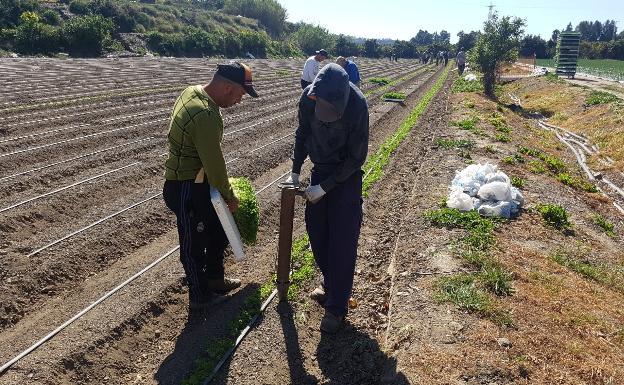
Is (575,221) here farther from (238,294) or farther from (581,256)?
(238,294)

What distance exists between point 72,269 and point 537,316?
4455mm

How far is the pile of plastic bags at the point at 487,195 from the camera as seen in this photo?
6194 mm

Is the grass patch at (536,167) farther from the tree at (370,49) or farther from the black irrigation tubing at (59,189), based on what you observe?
the tree at (370,49)

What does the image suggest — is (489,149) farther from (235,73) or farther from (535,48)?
(535,48)

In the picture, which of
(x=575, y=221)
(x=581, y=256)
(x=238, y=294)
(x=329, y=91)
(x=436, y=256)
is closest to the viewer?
(x=329, y=91)

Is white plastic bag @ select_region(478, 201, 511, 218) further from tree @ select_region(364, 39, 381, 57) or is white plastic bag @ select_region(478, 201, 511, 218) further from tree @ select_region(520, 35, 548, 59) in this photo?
tree @ select_region(364, 39, 381, 57)

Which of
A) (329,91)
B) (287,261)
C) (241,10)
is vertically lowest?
(287,261)

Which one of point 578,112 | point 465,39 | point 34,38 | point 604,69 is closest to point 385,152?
point 578,112

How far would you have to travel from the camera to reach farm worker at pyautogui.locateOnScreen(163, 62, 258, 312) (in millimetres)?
3584

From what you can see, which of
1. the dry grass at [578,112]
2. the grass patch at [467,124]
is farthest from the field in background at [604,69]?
the grass patch at [467,124]

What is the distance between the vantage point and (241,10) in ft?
309

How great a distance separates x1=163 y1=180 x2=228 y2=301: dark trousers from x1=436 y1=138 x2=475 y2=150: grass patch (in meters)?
7.10

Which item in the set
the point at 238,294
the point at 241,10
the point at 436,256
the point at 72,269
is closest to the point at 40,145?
the point at 72,269

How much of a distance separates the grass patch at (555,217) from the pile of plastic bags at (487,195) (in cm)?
31
